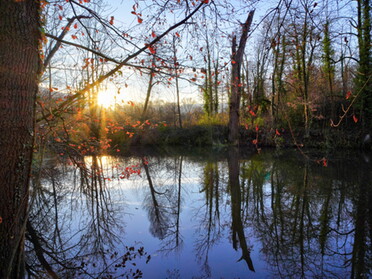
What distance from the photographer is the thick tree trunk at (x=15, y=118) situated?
6.95ft

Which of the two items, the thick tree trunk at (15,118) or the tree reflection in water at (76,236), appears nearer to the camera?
the thick tree trunk at (15,118)

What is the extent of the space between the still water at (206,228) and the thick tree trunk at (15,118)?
26 cm

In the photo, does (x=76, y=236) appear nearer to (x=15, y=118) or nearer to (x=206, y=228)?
(x=206, y=228)

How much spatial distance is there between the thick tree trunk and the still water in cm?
26

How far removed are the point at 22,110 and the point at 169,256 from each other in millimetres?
2286

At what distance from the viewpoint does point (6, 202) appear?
2156mm

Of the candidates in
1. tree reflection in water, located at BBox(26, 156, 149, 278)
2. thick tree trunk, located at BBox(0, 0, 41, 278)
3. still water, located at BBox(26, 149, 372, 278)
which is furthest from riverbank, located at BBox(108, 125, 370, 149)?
thick tree trunk, located at BBox(0, 0, 41, 278)

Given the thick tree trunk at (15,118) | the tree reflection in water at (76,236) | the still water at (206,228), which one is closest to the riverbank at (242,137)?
the still water at (206,228)

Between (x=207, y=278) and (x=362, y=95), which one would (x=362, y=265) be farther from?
(x=362, y=95)

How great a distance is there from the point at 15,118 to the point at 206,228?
3.04m

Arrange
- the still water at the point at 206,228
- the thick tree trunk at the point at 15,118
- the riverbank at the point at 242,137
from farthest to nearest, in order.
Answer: the riverbank at the point at 242,137
the still water at the point at 206,228
the thick tree trunk at the point at 15,118

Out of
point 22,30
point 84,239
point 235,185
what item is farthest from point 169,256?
point 235,185

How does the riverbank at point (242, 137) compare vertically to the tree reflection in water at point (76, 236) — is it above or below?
above

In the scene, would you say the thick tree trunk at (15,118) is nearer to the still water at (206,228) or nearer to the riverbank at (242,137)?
the still water at (206,228)
